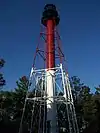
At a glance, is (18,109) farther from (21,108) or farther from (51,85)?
(51,85)

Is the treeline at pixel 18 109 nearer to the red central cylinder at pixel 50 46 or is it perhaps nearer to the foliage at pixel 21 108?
the foliage at pixel 21 108

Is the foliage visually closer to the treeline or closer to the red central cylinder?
the treeline

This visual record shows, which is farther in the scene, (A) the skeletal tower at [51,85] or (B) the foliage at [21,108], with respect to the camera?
(B) the foliage at [21,108]

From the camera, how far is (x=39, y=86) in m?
33.1

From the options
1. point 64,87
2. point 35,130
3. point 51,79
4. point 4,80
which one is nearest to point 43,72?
point 51,79

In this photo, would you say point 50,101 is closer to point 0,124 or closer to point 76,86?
point 0,124

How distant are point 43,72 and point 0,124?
559 inches

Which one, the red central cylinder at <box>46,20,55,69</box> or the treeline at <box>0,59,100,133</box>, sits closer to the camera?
the red central cylinder at <box>46,20,55,69</box>

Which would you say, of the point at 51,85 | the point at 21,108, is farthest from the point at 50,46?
the point at 21,108

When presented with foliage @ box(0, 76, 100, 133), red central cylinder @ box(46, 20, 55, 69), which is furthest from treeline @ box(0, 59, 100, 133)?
red central cylinder @ box(46, 20, 55, 69)

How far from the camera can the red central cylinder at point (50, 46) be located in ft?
107

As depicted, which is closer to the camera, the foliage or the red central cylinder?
the red central cylinder

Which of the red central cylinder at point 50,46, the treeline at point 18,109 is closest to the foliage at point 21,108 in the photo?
the treeline at point 18,109

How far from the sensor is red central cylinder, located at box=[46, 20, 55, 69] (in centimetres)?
3266
